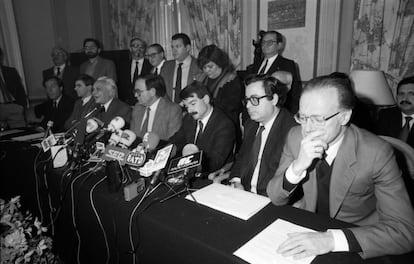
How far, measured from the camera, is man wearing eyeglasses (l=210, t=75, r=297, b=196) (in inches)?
75.7

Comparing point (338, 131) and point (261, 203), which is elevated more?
point (338, 131)

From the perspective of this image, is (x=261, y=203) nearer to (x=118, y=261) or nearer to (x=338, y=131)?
(x=338, y=131)

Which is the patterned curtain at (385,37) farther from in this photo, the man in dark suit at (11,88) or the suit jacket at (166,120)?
the man in dark suit at (11,88)

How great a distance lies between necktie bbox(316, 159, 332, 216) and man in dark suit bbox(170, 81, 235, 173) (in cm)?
98

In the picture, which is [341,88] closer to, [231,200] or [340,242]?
[340,242]

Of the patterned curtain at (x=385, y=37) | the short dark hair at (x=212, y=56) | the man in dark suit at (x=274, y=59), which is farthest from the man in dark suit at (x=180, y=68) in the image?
the patterned curtain at (x=385, y=37)

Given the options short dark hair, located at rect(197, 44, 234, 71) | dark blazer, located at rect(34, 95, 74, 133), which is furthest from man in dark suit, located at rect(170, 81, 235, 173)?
dark blazer, located at rect(34, 95, 74, 133)

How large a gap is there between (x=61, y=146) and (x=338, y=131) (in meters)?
1.87

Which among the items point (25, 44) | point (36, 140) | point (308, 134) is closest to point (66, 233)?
point (36, 140)

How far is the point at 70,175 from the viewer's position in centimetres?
195

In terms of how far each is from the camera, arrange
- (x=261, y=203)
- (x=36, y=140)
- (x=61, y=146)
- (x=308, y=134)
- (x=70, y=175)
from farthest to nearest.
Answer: (x=36, y=140) → (x=61, y=146) → (x=70, y=175) → (x=261, y=203) → (x=308, y=134)

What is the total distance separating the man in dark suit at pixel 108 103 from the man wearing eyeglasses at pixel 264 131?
5.74 ft

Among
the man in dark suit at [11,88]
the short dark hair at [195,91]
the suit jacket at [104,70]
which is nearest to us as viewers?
the short dark hair at [195,91]

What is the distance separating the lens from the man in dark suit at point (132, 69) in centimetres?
461
